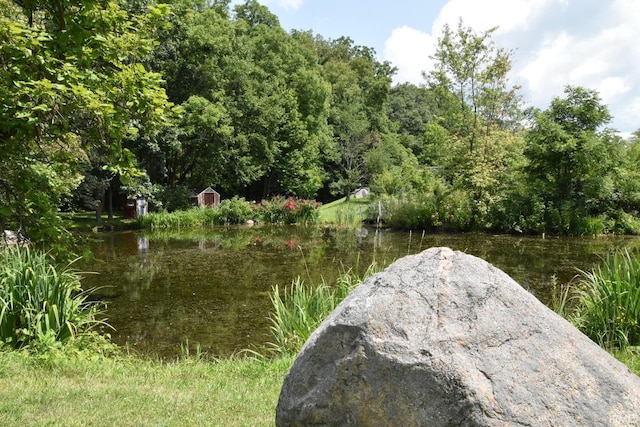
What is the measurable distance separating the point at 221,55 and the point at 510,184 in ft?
58.6

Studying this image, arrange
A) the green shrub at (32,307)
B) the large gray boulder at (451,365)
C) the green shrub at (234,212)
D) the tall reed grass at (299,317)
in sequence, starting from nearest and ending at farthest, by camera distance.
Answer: the large gray boulder at (451,365)
the green shrub at (32,307)
the tall reed grass at (299,317)
the green shrub at (234,212)

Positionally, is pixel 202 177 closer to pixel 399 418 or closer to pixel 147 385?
pixel 147 385

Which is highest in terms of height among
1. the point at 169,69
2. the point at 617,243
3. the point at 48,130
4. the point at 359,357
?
the point at 169,69

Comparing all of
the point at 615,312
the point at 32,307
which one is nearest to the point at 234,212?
the point at 32,307

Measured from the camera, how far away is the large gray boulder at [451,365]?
7.28ft

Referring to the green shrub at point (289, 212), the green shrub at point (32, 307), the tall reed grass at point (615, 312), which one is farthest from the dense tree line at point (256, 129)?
the tall reed grass at point (615, 312)

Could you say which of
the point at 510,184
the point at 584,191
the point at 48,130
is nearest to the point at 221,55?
the point at 510,184

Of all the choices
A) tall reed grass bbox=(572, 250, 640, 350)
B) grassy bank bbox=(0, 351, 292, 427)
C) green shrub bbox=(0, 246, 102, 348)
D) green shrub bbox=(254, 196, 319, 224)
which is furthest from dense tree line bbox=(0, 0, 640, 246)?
tall reed grass bbox=(572, 250, 640, 350)

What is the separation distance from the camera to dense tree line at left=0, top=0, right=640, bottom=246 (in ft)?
18.5

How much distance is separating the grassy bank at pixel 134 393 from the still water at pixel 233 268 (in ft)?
5.78

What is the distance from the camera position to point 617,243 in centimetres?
1678

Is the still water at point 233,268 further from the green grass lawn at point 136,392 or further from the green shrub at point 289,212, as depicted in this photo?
the green shrub at point 289,212

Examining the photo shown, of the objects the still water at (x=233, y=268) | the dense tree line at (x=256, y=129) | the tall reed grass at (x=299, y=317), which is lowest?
the still water at (x=233, y=268)

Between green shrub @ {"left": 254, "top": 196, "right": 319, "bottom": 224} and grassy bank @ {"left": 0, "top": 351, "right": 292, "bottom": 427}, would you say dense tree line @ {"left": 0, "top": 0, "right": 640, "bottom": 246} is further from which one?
green shrub @ {"left": 254, "top": 196, "right": 319, "bottom": 224}
